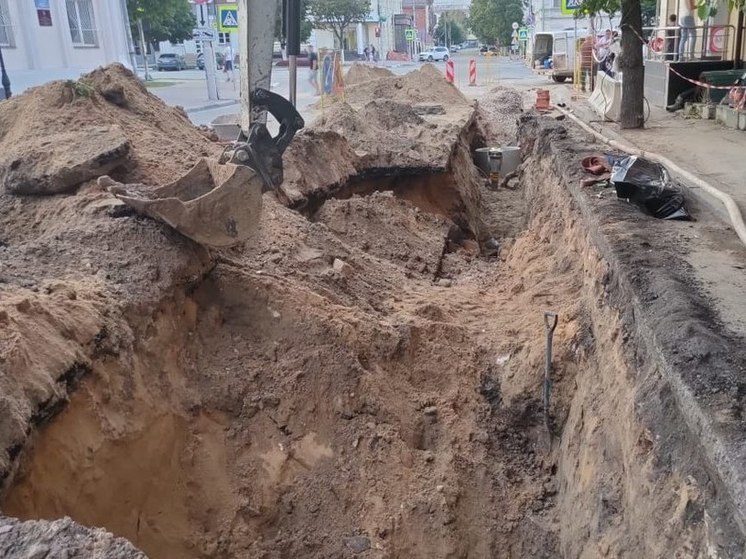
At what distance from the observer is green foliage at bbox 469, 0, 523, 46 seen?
199 feet

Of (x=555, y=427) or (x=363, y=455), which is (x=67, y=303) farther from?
(x=555, y=427)

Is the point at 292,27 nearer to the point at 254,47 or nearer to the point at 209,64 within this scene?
the point at 254,47

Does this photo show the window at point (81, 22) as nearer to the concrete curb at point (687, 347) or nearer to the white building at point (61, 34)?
the white building at point (61, 34)

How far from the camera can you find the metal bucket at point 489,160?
14102mm

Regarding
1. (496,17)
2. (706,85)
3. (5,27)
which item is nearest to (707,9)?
(706,85)

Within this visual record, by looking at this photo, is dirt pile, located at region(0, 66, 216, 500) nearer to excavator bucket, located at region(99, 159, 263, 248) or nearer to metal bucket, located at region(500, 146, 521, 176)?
excavator bucket, located at region(99, 159, 263, 248)

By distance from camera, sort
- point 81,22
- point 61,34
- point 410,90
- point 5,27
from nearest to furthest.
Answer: point 410,90 → point 5,27 → point 61,34 → point 81,22

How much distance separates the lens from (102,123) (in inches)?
278

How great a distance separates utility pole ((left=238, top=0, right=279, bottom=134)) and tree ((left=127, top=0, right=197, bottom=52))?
109 ft

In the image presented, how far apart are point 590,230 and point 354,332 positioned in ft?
7.07

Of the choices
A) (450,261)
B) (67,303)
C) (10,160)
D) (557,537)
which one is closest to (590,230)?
(557,537)

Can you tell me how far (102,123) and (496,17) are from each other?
60549mm

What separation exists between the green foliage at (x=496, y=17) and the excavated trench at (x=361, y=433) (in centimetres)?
6014

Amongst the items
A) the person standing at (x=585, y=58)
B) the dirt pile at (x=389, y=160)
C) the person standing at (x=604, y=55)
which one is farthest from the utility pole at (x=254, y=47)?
the person standing at (x=585, y=58)
